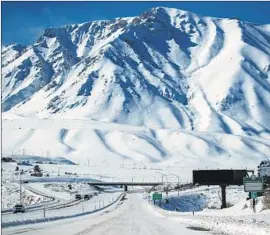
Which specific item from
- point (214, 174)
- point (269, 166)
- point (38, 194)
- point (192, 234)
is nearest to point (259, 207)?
point (192, 234)

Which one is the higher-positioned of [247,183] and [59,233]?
[247,183]

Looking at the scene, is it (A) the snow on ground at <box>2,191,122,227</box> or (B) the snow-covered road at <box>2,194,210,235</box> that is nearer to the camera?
(B) the snow-covered road at <box>2,194,210,235</box>

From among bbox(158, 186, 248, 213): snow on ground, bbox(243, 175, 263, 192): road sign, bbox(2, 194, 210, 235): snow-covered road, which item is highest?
bbox(243, 175, 263, 192): road sign

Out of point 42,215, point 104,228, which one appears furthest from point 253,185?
point 42,215

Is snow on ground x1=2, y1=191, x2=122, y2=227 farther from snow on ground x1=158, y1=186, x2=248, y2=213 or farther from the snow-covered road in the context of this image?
snow on ground x1=158, y1=186, x2=248, y2=213

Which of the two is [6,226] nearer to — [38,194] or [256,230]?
[256,230]

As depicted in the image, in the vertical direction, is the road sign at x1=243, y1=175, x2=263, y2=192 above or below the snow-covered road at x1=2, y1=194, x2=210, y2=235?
Result: above

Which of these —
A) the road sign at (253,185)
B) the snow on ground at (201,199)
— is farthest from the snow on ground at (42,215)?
the snow on ground at (201,199)

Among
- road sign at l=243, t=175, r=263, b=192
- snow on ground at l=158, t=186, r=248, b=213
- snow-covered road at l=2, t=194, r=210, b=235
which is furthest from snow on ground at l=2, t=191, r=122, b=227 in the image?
snow on ground at l=158, t=186, r=248, b=213

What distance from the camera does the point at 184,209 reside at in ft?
481

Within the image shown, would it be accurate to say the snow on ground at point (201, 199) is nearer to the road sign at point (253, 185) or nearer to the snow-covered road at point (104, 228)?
the road sign at point (253, 185)

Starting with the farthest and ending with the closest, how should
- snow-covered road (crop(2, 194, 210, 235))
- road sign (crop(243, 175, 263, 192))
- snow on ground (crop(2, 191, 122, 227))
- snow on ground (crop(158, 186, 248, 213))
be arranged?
snow on ground (crop(158, 186, 248, 213))
road sign (crop(243, 175, 263, 192))
snow on ground (crop(2, 191, 122, 227))
snow-covered road (crop(2, 194, 210, 235))

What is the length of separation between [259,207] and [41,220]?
26205 millimetres

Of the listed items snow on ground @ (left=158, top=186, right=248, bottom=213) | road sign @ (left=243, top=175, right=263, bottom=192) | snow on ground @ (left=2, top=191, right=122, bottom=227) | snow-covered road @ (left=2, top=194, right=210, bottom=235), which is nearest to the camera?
snow-covered road @ (left=2, top=194, right=210, bottom=235)
